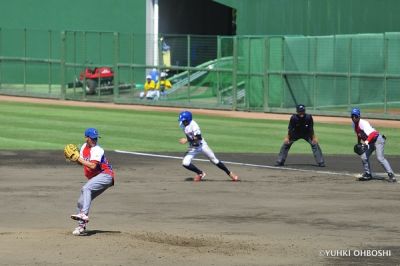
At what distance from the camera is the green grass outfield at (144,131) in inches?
1206

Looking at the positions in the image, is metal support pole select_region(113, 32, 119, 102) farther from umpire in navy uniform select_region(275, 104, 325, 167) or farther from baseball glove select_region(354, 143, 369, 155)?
baseball glove select_region(354, 143, 369, 155)

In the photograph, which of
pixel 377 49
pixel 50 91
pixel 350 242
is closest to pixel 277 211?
pixel 350 242

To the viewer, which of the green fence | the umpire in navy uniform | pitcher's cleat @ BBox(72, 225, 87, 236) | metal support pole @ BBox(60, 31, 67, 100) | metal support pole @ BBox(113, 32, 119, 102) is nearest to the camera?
pitcher's cleat @ BBox(72, 225, 87, 236)

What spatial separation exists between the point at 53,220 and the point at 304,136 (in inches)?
421

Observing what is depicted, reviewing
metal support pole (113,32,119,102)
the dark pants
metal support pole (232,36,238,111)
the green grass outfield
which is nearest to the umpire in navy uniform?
the dark pants

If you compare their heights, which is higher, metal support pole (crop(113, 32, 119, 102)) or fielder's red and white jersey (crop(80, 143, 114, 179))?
metal support pole (crop(113, 32, 119, 102))

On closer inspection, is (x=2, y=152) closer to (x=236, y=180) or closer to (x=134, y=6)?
(x=236, y=180)

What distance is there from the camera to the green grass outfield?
30641mm

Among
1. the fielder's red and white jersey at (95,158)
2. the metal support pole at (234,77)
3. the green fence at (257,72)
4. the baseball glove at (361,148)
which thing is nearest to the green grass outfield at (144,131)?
the metal support pole at (234,77)

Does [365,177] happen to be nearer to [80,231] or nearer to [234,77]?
[80,231]

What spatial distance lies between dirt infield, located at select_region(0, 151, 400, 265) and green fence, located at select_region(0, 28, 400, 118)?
16.2 meters

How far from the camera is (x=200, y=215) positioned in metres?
18.4

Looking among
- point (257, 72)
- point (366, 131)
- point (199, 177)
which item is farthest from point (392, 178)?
point (257, 72)

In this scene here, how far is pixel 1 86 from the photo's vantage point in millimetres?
53094
